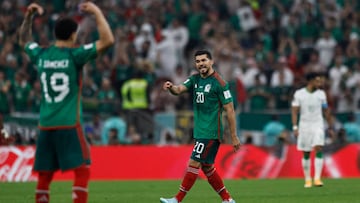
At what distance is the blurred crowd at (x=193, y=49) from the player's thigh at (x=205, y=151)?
13269mm

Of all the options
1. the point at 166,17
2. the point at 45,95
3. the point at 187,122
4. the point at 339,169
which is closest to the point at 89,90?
the point at 187,122

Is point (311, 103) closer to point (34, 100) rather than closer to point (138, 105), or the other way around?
point (138, 105)

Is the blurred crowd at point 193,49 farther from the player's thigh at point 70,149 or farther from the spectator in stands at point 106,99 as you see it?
the player's thigh at point 70,149

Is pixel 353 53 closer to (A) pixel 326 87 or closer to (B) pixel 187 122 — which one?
(A) pixel 326 87

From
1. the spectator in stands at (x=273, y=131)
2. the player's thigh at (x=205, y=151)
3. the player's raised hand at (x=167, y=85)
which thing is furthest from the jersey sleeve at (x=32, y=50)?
the spectator in stands at (x=273, y=131)

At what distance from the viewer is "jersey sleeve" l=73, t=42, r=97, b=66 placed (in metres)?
11.2

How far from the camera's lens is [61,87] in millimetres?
11398

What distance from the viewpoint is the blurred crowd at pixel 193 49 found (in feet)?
94.6

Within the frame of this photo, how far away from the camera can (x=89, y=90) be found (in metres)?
29.2

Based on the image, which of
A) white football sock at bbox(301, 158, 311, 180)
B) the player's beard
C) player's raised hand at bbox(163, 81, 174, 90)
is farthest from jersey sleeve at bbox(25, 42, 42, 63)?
white football sock at bbox(301, 158, 311, 180)

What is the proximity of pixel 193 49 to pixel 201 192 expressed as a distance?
549 inches

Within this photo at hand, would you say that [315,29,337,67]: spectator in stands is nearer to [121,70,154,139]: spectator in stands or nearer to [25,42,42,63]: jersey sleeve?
[121,70,154,139]: spectator in stands

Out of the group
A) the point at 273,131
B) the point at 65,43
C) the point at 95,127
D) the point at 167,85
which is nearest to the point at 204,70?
the point at 167,85

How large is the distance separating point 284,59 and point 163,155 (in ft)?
21.6
